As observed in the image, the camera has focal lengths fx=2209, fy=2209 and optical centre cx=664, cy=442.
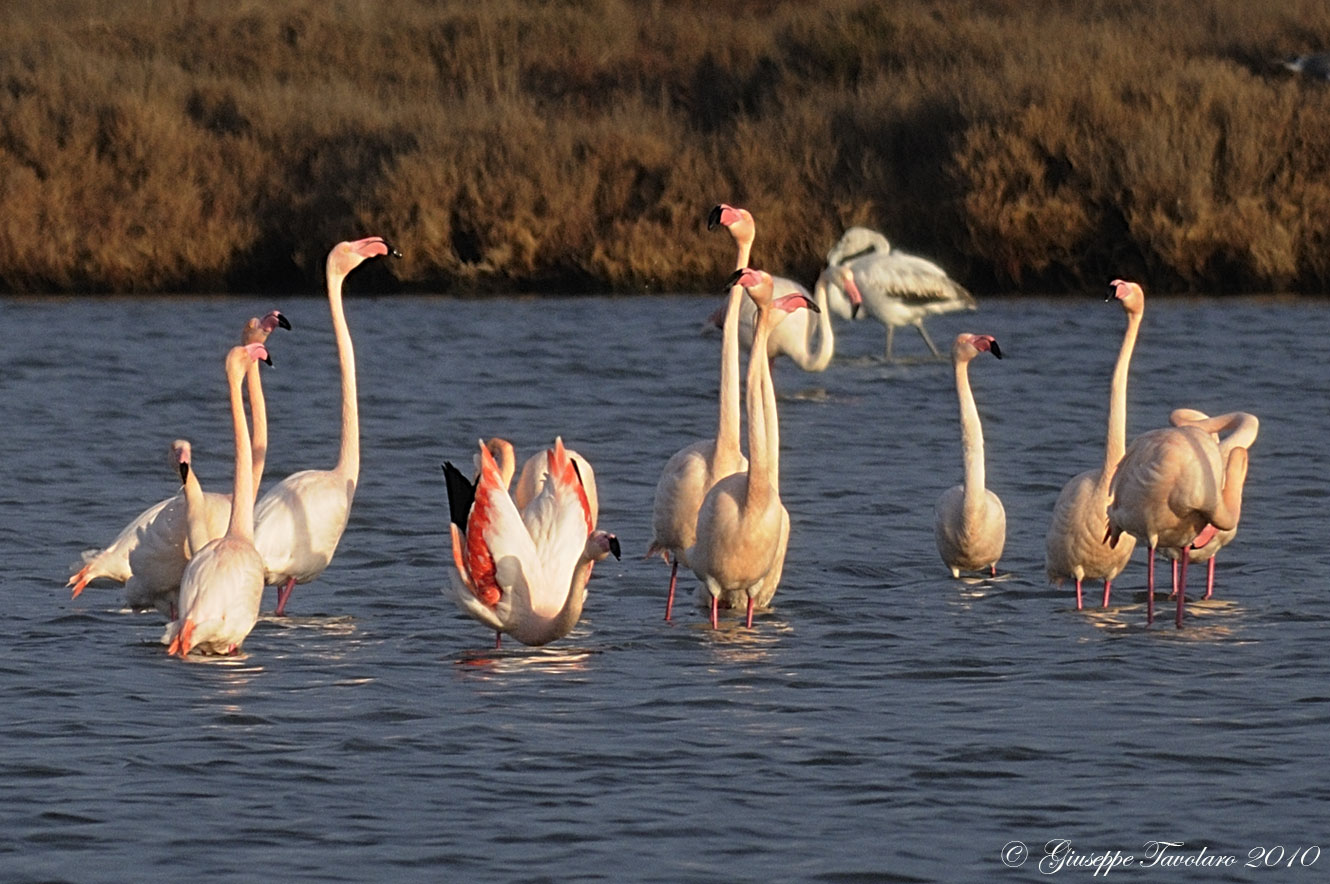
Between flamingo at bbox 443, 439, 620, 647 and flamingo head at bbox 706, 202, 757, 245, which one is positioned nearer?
flamingo at bbox 443, 439, 620, 647

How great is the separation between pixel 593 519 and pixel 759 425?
34.1 inches

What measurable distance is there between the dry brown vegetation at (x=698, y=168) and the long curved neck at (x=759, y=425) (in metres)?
10.9

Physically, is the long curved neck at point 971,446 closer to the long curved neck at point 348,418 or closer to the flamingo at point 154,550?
the long curved neck at point 348,418

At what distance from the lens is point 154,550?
25.5 ft

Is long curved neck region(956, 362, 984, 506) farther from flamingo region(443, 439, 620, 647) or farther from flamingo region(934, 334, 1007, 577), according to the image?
flamingo region(443, 439, 620, 647)

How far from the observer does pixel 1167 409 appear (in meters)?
13.9

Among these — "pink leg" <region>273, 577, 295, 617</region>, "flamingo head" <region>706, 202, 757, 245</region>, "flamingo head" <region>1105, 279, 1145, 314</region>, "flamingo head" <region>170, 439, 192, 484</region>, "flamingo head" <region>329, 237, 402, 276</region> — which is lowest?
"pink leg" <region>273, 577, 295, 617</region>

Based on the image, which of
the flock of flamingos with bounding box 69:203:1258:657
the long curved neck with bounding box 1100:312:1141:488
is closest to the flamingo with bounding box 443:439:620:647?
the flock of flamingos with bounding box 69:203:1258:657

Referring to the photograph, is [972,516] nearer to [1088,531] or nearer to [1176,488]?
[1088,531]

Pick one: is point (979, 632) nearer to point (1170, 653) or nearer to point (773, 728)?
point (1170, 653)

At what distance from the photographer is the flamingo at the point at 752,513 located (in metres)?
7.60

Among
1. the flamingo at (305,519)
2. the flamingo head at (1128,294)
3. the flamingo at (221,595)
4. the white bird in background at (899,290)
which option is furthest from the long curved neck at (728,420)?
the white bird in background at (899,290)

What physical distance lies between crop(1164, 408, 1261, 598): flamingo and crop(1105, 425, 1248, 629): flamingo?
50mm

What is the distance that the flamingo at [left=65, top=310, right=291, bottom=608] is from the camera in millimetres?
7785
